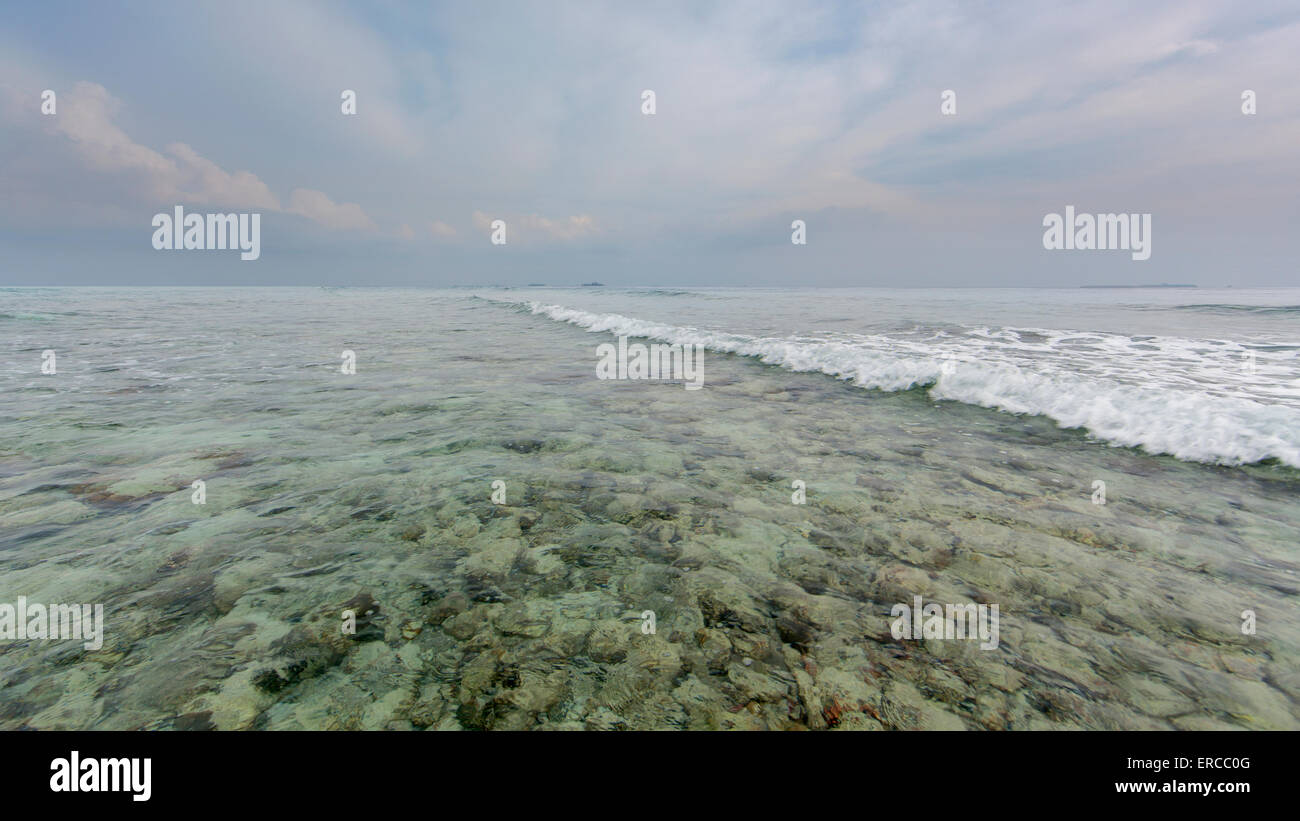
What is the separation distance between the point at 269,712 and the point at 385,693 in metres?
0.57

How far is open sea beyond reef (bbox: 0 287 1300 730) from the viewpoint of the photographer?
2.91 metres

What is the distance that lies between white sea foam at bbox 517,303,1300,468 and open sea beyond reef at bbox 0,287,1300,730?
0.29ft

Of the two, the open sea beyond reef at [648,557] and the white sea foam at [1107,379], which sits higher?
the white sea foam at [1107,379]

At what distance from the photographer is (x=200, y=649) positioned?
125 inches

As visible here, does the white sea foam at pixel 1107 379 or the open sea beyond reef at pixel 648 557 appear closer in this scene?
the open sea beyond reef at pixel 648 557

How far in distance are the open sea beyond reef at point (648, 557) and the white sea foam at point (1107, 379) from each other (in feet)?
0.29

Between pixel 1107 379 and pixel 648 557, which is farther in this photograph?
pixel 1107 379

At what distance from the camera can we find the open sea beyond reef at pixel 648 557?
2.91m

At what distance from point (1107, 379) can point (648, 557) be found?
13.0 metres

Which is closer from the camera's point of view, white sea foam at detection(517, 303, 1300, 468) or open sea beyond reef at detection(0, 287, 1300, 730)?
open sea beyond reef at detection(0, 287, 1300, 730)

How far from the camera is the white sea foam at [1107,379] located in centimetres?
771

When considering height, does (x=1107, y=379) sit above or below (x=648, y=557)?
above

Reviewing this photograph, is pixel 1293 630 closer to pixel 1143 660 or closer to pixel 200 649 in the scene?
pixel 1143 660

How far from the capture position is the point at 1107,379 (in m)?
11.8
